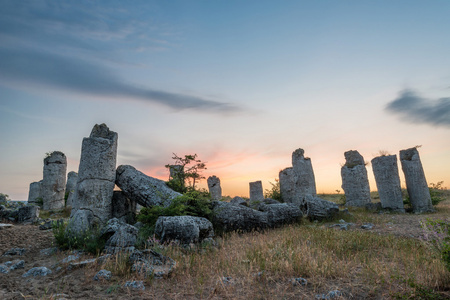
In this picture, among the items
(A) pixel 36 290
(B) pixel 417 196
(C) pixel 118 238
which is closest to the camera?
(A) pixel 36 290

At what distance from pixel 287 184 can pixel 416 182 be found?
26.4ft

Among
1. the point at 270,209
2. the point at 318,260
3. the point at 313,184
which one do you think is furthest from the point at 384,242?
the point at 313,184

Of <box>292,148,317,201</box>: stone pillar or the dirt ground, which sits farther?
<box>292,148,317,201</box>: stone pillar

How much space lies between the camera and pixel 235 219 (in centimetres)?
1053

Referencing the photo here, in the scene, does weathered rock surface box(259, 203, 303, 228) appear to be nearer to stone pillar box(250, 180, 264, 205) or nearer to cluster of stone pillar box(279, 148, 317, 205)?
cluster of stone pillar box(279, 148, 317, 205)

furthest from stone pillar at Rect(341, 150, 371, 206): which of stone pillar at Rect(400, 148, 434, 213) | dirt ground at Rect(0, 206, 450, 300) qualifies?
dirt ground at Rect(0, 206, 450, 300)

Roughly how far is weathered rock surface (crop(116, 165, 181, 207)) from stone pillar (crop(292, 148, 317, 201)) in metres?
11.0

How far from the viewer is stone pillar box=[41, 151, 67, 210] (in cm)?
2077

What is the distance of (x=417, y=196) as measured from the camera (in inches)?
621

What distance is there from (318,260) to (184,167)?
7.59 m

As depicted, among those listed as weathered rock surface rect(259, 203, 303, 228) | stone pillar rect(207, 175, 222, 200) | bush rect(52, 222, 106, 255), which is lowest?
bush rect(52, 222, 106, 255)

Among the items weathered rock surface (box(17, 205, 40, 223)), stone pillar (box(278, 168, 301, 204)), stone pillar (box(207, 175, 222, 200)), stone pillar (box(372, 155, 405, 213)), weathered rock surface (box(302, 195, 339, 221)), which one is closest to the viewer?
weathered rock surface (box(302, 195, 339, 221))

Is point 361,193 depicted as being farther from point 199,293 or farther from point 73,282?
point 73,282

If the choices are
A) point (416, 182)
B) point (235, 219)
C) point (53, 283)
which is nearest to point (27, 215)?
point (53, 283)
